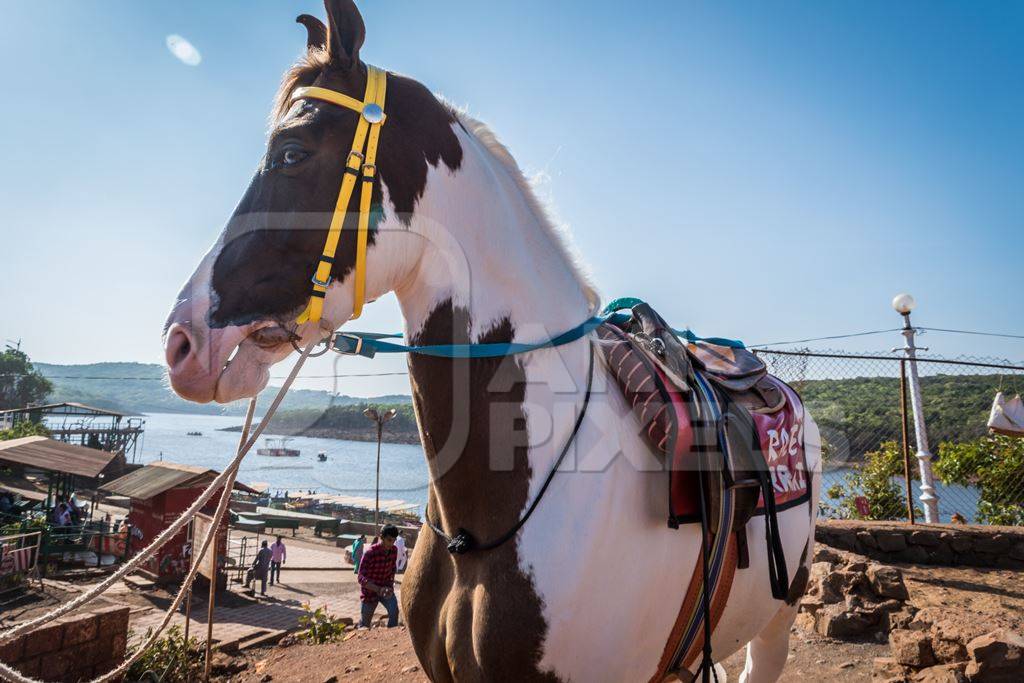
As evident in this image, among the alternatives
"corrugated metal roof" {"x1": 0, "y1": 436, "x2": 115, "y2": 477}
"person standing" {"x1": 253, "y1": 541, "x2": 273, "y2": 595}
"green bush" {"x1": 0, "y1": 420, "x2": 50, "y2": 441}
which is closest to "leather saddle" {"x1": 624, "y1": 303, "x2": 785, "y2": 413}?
"person standing" {"x1": 253, "y1": 541, "x2": 273, "y2": 595}

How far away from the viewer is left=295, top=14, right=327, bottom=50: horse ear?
71.3 inches

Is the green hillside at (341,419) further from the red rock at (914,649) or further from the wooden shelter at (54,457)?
the wooden shelter at (54,457)

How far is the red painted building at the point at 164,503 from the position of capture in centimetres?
1319

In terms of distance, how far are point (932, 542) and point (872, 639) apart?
2.78 m

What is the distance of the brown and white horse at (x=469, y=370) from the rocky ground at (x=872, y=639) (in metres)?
3.19

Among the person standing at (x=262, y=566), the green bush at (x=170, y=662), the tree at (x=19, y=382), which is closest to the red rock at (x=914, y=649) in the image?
the green bush at (x=170, y=662)

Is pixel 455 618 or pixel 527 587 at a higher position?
pixel 527 587

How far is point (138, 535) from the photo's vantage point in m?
14.5

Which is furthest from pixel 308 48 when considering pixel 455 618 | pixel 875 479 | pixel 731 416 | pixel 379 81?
pixel 875 479

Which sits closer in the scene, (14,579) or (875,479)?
(875,479)

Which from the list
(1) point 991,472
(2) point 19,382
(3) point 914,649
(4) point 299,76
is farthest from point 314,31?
(2) point 19,382

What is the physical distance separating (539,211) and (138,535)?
670 inches

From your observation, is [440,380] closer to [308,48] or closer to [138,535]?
[308,48]

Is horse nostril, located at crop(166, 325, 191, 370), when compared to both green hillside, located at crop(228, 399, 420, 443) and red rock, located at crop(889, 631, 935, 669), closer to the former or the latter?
green hillside, located at crop(228, 399, 420, 443)
